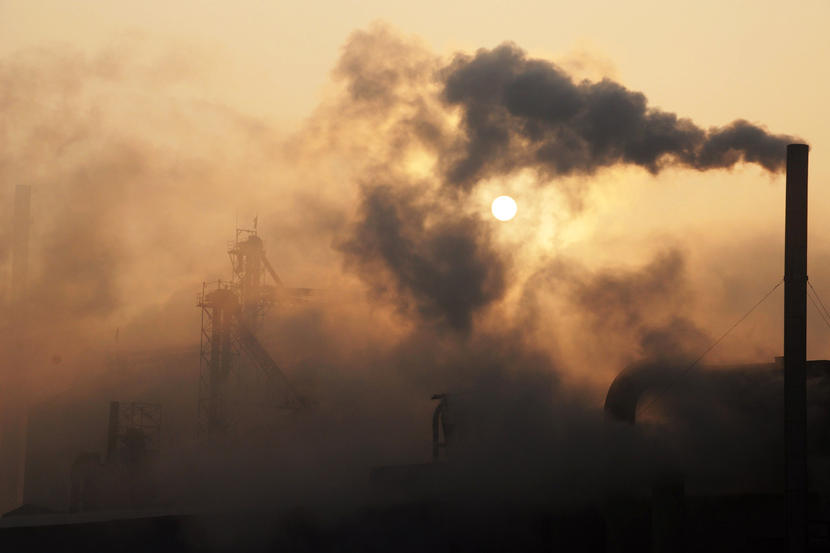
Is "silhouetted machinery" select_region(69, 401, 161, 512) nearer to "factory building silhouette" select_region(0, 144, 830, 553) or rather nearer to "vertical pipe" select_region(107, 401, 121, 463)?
"vertical pipe" select_region(107, 401, 121, 463)

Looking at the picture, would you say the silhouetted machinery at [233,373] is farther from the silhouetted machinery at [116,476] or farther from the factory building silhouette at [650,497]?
the factory building silhouette at [650,497]

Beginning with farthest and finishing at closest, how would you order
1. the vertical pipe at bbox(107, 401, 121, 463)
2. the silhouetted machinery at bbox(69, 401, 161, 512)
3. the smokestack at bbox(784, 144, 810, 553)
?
the vertical pipe at bbox(107, 401, 121, 463)
the silhouetted machinery at bbox(69, 401, 161, 512)
the smokestack at bbox(784, 144, 810, 553)

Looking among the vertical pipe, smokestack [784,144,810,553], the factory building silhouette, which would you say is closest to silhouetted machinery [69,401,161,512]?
the vertical pipe

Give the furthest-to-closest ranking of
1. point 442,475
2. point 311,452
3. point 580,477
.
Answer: point 311,452
point 442,475
point 580,477

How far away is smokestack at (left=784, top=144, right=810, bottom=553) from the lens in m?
26.8

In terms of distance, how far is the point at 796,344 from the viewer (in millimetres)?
27484

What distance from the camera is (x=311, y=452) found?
44562mm

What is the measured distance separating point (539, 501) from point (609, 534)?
10.7 feet

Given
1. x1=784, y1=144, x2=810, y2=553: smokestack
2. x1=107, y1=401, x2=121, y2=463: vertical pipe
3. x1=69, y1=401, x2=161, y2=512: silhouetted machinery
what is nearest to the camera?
x1=784, y1=144, x2=810, y2=553: smokestack

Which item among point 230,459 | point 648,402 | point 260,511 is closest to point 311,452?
point 230,459

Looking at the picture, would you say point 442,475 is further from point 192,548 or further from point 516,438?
point 192,548

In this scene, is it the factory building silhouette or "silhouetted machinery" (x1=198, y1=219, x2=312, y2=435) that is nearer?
→ the factory building silhouette

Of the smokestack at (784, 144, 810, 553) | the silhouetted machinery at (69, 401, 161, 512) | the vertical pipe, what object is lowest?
the silhouetted machinery at (69, 401, 161, 512)

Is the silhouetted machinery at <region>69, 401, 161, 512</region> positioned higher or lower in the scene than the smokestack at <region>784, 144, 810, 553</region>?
lower
